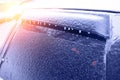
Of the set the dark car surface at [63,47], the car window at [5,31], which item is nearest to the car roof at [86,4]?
the dark car surface at [63,47]

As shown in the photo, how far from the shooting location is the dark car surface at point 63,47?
1486mm

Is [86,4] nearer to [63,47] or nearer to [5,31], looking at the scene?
[63,47]

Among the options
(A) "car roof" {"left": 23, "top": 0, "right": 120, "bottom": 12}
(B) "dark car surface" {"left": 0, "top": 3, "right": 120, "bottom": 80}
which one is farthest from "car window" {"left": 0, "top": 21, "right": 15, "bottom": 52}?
(A) "car roof" {"left": 23, "top": 0, "right": 120, "bottom": 12}

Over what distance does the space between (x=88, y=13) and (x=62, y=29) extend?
0.21 meters

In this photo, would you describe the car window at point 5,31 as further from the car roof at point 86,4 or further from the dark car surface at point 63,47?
the car roof at point 86,4

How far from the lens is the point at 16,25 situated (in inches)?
91.8

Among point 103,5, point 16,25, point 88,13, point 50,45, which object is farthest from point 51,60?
point 16,25

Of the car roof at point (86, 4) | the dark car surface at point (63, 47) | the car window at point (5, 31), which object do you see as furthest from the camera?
the car window at point (5, 31)

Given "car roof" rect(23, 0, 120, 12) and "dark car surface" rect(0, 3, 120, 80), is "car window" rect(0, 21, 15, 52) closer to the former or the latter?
"dark car surface" rect(0, 3, 120, 80)

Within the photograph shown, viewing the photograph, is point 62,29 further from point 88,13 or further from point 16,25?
point 16,25

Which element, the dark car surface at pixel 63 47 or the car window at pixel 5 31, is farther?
the car window at pixel 5 31

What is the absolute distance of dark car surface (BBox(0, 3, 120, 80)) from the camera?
1.49 meters

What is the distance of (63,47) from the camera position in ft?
5.64

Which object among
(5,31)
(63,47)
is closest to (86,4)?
(63,47)
